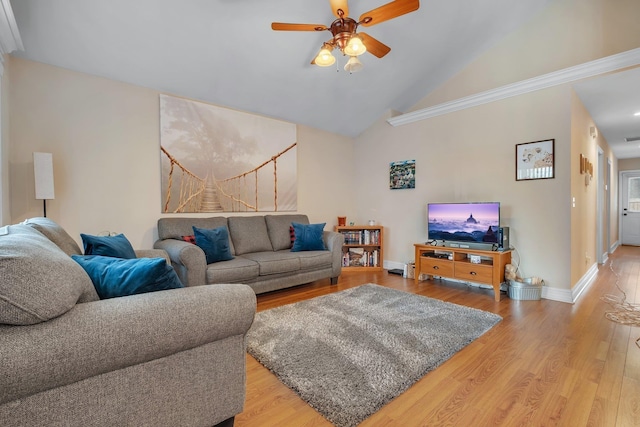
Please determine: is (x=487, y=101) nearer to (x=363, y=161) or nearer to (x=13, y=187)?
(x=363, y=161)

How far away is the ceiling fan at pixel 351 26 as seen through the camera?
2184 millimetres

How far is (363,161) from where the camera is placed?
535 cm

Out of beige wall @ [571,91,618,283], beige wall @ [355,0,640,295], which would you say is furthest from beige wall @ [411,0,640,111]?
beige wall @ [571,91,618,283]

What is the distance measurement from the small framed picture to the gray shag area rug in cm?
177

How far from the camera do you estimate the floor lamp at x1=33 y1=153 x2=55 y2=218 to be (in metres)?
2.50

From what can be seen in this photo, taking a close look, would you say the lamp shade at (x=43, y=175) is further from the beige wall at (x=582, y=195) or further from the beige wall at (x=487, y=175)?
the beige wall at (x=582, y=195)

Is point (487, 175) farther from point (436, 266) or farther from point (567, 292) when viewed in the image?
point (567, 292)

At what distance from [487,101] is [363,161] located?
2106 millimetres

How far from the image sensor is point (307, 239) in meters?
3.89

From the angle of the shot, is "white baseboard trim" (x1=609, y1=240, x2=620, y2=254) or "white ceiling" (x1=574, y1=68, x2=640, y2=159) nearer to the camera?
"white ceiling" (x1=574, y1=68, x2=640, y2=159)

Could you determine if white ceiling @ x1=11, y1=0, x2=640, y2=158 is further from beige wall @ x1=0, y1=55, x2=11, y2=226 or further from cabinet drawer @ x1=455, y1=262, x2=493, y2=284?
cabinet drawer @ x1=455, y1=262, x2=493, y2=284

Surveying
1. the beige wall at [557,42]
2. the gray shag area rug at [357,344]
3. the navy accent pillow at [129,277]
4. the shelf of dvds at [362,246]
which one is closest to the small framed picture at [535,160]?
the beige wall at [557,42]

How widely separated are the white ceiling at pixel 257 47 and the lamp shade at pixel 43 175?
3.15 ft

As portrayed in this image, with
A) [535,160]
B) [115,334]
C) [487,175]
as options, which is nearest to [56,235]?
[115,334]
